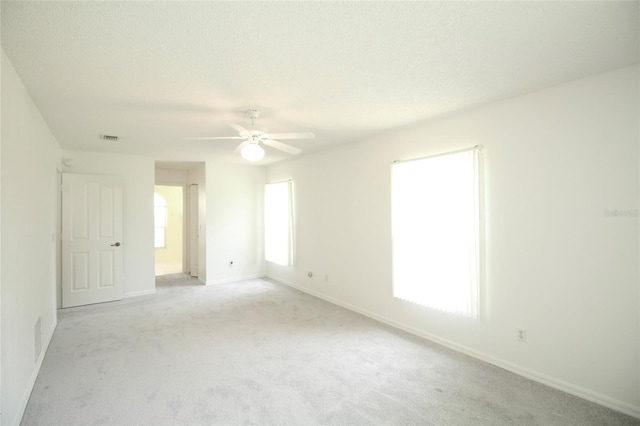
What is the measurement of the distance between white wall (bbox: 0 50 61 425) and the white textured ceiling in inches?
10.4

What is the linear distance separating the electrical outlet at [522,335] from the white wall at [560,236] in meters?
0.04

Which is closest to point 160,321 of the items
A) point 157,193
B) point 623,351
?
point 623,351

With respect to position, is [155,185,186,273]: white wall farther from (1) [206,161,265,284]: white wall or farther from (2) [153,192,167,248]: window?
(1) [206,161,265,284]: white wall

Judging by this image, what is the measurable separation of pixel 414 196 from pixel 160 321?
3.62 metres

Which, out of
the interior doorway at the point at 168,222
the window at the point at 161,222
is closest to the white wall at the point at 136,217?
the interior doorway at the point at 168,222

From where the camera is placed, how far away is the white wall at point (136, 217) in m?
5.27

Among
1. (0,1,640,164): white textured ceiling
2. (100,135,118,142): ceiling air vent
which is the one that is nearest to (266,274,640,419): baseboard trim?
(0,1,640,164): white textured ceiling

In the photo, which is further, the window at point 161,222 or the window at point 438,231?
the window at point 161,222

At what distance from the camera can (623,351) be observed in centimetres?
224

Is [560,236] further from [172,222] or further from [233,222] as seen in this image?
[172,222]

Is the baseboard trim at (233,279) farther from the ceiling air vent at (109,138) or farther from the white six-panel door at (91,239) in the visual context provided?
the ceiling air vent at (109,138)

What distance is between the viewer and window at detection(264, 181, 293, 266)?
5.89 metres

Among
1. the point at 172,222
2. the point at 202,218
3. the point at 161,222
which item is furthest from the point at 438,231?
the point at 161,222

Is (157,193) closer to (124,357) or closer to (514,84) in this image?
(124,357)
